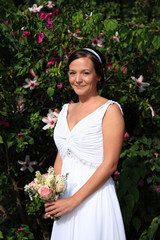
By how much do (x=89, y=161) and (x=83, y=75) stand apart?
1.98 ft

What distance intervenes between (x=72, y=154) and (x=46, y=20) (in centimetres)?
179

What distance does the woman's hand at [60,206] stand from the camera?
2.12 metres

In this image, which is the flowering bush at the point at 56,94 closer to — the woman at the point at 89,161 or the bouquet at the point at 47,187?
the woman at the point at 89,161

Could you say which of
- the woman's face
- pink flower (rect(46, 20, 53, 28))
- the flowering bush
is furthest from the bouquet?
pink flower (rect(46, 20, 53, 28))

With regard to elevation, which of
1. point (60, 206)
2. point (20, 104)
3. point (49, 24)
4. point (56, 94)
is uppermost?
point (49, 24)

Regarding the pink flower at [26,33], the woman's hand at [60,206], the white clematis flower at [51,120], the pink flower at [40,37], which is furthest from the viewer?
the white clematis flower at [51,120]

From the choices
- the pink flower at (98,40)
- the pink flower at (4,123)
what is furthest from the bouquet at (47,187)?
the pink flower at (98,40)

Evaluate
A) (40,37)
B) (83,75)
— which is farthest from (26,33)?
(83,75)

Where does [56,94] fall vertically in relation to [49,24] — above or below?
below

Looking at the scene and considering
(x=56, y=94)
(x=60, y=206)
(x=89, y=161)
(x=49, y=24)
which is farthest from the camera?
(x=56, y=94)

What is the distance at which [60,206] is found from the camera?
212 cm

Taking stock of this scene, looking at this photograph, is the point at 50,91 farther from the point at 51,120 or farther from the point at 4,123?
the point at 4,123

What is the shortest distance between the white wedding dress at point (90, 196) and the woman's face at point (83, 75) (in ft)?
0.64

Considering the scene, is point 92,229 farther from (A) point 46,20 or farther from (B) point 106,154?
(A) point 46,20
